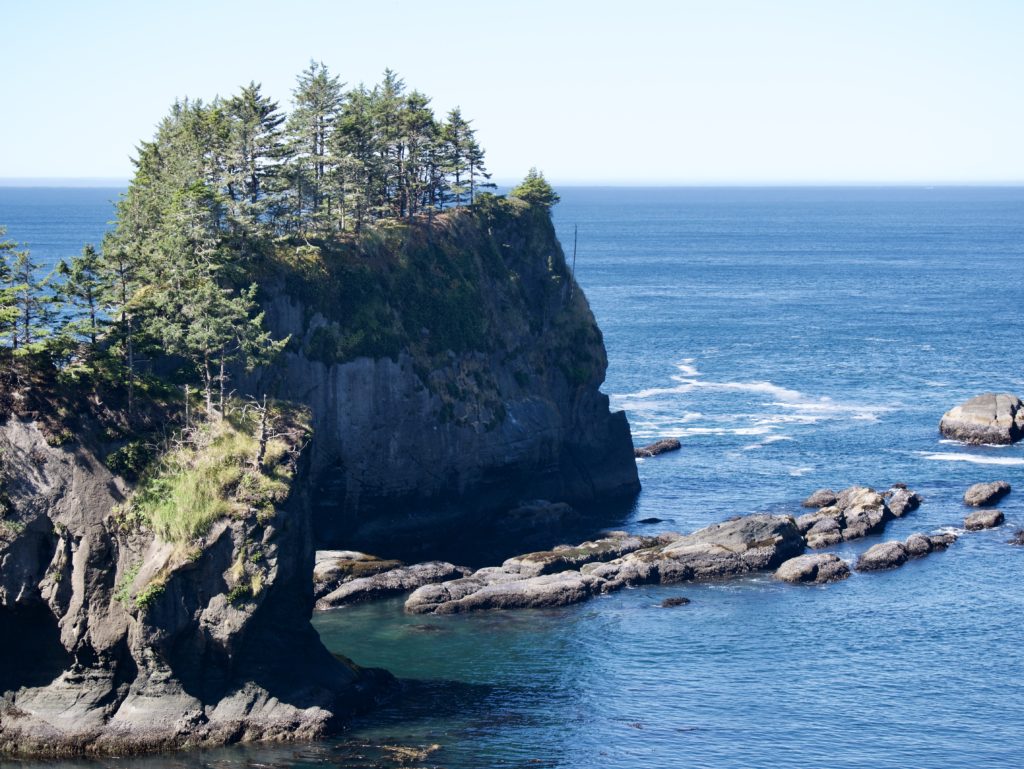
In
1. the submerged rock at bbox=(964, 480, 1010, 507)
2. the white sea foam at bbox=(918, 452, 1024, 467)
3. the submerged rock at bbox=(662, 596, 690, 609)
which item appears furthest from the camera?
the white sea foam at bbox=(918, 452, 1024, 467)

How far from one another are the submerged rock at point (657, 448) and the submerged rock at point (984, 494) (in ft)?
85.1

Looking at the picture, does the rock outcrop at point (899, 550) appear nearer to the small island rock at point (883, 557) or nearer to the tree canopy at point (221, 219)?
the small island rock at point (883, 557)

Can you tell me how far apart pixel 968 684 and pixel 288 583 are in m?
35.1

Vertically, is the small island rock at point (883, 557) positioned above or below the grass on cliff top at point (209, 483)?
below

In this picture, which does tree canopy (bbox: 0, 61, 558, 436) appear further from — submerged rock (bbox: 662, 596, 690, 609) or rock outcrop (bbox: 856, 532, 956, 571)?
rock outcrop (bbox: 856, 532, 956, 571)

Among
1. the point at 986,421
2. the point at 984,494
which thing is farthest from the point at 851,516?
the point at 986,421

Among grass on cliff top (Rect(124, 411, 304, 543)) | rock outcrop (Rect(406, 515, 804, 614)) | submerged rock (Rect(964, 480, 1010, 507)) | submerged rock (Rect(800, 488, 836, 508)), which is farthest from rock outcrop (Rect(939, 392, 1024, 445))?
grass on cliff top (Rect(124, 411, 304, 543))

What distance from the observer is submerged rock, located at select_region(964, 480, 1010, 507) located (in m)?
97.4

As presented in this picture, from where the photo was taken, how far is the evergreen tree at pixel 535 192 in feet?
363

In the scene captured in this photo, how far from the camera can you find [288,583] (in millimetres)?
62188

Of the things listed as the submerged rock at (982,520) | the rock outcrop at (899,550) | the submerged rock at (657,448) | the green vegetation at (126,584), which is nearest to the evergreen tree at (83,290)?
the green vegetation at (126,584)

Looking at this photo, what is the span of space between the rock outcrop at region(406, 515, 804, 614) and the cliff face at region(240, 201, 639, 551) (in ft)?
→ 29.9

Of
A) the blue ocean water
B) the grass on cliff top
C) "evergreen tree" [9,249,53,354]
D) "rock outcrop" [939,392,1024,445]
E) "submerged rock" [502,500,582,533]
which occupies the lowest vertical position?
the blue ocean water

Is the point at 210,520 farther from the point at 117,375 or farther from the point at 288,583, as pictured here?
the point at 117,375
